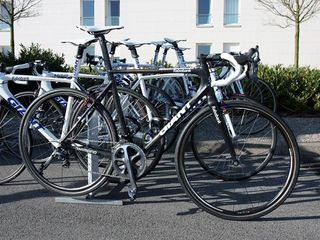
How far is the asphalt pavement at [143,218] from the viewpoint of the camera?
3535 millimetres

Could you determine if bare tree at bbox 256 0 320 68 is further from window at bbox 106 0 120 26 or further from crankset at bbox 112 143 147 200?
crankset at bbox 112 143 147 200

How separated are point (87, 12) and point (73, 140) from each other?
23663 mm

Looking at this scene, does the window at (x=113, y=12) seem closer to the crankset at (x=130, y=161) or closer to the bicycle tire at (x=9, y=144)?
the bicycle tire at (x=9, y=144)

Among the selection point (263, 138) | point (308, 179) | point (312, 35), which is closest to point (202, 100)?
point (263, 138)

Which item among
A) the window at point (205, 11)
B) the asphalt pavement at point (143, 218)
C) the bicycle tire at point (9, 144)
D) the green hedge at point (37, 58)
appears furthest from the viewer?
the window at point (205, 11)

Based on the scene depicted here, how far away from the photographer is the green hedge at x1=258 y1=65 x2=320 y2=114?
8.34 meters

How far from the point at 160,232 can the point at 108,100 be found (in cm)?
130

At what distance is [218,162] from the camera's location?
4.27 meters

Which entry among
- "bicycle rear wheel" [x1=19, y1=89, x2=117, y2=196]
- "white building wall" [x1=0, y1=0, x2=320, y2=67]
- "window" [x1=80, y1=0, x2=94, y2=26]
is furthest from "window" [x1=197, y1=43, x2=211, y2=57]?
"bicycle rear wheel" [x1=19, y1=89, x2=117, y2=196]

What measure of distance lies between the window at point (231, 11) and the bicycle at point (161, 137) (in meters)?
21.5

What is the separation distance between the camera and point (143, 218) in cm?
384

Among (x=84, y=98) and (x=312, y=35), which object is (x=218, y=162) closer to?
(x=84, y=98)

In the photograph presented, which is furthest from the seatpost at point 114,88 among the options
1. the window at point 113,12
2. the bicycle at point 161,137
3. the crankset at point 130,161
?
the window at point 113,12

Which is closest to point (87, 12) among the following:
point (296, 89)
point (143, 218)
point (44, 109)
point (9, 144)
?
point (296, 89)
